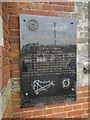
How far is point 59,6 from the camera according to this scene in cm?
192

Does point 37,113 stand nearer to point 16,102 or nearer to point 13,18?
point 16,102

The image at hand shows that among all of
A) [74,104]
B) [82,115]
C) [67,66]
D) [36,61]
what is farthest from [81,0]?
[82,115]

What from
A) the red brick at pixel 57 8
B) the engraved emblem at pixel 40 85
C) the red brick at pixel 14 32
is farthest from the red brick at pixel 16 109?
the red brick at pixel 57 8

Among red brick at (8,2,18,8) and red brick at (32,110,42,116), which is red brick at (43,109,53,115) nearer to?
red brick at (32,110,42,116)

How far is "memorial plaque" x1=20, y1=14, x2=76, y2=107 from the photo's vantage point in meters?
1.78

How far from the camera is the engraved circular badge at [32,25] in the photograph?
177 cm

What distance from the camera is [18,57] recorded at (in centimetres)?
178

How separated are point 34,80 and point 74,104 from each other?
0.82 m

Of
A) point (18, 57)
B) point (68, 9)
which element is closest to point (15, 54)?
point (18, 57)

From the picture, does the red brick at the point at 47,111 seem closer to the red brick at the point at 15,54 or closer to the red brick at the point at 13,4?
the red brick at the point at 15,54

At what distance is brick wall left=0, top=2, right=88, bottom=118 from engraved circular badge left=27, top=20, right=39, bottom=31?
0.49 feet

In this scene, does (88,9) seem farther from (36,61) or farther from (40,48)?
(36,61)

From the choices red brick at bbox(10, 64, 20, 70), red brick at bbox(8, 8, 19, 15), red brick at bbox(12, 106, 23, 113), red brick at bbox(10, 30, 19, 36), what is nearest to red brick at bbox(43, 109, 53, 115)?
red brick at bbox(12, 106, 23, 113)

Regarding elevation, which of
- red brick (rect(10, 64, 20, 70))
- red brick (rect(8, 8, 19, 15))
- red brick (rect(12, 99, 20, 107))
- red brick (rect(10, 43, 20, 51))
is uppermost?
red brick (rect(8, 8, 19, 15))
